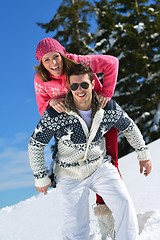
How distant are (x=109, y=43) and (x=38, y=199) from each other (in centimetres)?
940

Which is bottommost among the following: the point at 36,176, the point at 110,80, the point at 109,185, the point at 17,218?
the point at 17,218

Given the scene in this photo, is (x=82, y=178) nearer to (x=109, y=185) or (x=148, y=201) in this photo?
(x=109, y=185)

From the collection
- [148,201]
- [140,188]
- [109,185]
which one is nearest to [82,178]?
[109,185]

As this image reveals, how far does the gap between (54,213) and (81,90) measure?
2.42 meters

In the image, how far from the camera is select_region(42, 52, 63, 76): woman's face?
2.47 meters

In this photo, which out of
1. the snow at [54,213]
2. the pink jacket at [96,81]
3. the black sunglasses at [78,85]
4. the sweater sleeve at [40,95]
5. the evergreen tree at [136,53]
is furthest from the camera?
the evergreen tree at [136,53]

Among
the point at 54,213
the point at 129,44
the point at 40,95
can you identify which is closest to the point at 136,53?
the point at 129,44

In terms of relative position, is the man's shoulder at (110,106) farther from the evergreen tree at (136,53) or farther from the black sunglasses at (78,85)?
the evergreen tree at (136,53)

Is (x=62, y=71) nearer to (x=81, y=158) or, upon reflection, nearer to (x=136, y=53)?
(x=81, y=158)

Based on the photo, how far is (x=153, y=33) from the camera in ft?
44.6

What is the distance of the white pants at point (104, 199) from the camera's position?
2.36 metres

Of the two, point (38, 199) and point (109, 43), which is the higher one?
point (109, 43)

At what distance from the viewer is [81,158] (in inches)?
94.3

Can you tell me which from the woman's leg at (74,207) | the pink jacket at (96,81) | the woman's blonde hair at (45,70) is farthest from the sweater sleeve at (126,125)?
the woman's leg at (74,207)
